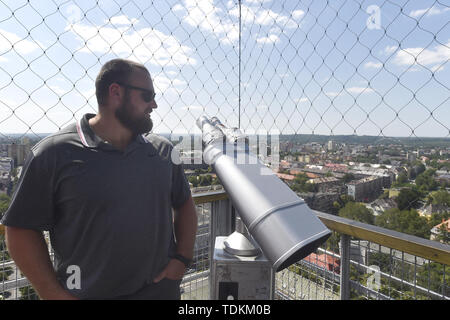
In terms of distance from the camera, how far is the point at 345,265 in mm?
1622

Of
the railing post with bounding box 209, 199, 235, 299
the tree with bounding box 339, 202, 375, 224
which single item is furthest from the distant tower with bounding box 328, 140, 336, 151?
the railing post with bounding box 209, 199, 235, 299

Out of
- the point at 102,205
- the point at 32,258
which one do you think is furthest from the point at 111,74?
the point at 32,258

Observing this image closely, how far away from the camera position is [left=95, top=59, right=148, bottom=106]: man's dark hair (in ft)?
4.27

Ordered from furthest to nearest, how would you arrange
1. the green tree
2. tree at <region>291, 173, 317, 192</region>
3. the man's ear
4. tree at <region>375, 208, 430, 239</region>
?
tree at <region>291, 173, 317, 192</region>, tree at <region>375, 208, 430, 239</region>, the man's ear, the green tree

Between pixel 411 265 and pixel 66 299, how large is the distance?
1.53 metres

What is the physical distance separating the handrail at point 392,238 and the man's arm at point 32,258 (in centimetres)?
138

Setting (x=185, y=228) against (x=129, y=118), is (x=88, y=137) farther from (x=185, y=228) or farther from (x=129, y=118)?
(x=185, y=228)

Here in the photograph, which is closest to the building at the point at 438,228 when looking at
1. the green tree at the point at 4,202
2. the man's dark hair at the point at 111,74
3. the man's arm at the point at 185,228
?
the man's arm at the point at 185,228

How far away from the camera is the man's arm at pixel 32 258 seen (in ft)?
3.65

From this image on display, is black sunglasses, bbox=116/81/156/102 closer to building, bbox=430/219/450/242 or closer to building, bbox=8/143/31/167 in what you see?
building, bbox=8/143/31/167

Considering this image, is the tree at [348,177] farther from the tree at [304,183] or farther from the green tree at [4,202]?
the green tree at [4,202]

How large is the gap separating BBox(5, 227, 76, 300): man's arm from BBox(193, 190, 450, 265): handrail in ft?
4.54
